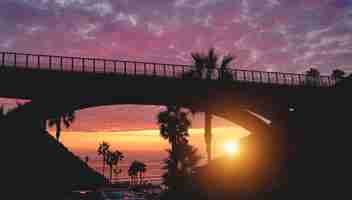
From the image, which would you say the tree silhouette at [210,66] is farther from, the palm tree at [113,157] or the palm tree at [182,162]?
the palm tree at [113,157]

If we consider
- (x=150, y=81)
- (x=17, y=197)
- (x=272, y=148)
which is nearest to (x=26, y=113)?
(x=17, y=197)

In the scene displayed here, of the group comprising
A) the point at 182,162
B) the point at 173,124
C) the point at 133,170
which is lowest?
the point at 133,170

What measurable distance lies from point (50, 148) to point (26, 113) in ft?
14.5

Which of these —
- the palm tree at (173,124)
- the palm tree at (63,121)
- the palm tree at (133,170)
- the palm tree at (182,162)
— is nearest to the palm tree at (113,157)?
the palm tree at (133,170)

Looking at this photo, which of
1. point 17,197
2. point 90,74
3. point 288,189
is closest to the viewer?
point 288,189

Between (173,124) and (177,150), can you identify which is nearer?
(177,150)

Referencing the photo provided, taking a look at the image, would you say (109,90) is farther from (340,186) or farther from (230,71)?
(340,186)

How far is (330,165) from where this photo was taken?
14.0 m

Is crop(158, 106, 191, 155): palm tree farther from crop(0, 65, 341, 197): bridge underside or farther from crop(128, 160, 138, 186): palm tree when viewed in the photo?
crop(128, 160, 138, 186): palm tree

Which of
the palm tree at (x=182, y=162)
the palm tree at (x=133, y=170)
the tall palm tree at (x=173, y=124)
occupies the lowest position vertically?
the palm tree at (x=133, y=170)

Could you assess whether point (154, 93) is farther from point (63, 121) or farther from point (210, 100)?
point (63, 121)

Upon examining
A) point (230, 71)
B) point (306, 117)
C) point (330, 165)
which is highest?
point (230, 71)

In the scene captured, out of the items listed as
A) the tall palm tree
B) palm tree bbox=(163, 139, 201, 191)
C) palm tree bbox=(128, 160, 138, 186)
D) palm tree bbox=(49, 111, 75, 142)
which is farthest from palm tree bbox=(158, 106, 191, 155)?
palm tree bbox=(128, 160, 138, 186)

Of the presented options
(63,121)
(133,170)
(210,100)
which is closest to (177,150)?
(210,100)
